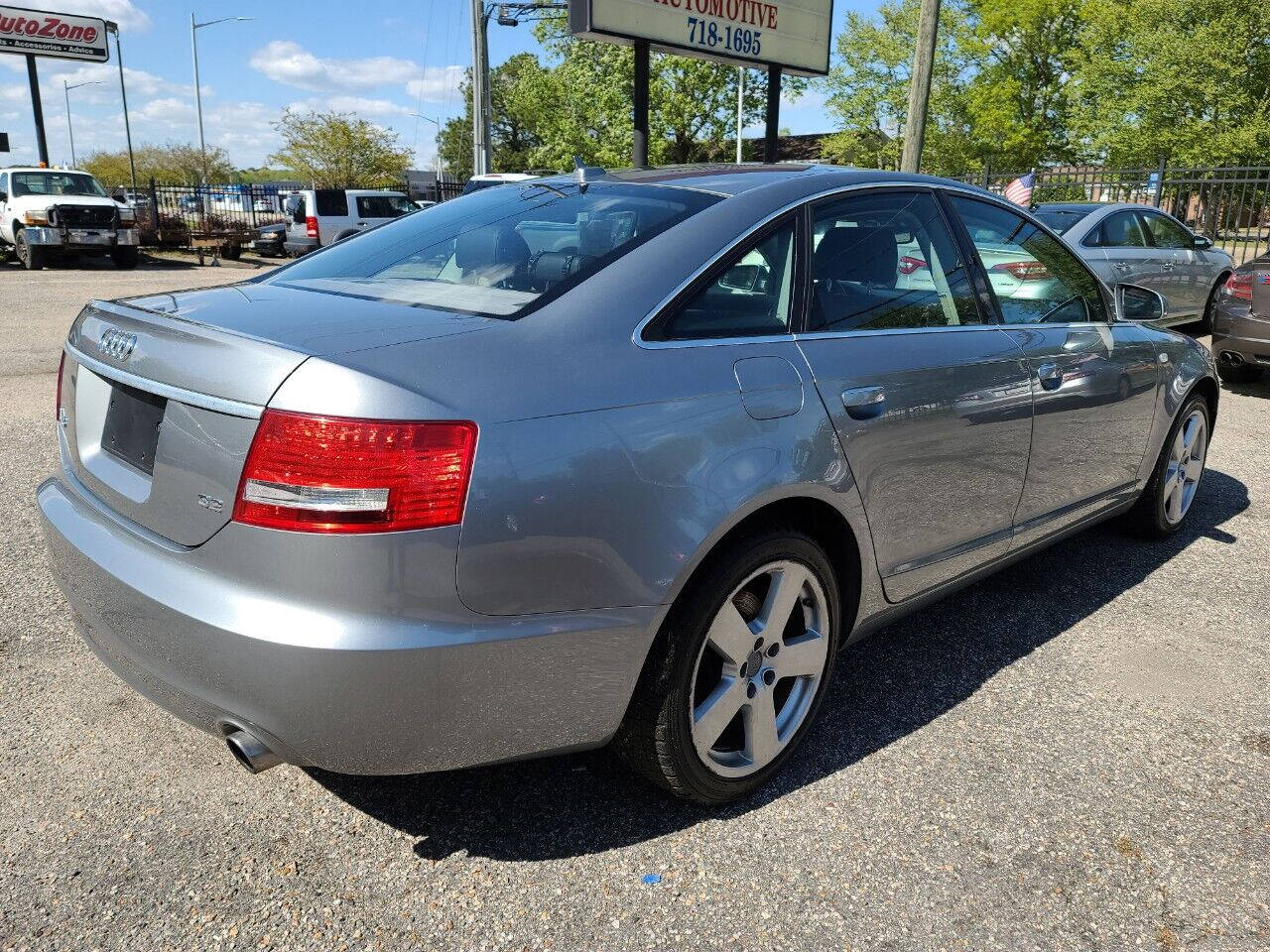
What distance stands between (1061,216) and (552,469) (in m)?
9.93

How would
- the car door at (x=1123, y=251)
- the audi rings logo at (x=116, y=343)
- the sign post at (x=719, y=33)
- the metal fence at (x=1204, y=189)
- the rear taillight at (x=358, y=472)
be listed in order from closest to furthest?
the rear taillight at (x=358, y=472), the audi rings logo at (x=116, y=343), the car door at (x=1123, y=251), the sign post at (x=719, y=33), the metal fence at (x=1204, y=189)

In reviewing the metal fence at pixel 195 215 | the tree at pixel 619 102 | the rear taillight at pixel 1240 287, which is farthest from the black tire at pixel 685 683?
the tree at pixel 619 102

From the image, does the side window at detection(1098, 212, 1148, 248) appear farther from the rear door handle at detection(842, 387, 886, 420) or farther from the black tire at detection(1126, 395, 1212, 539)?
the rear door handle at detection(842, 387, 886, 420)

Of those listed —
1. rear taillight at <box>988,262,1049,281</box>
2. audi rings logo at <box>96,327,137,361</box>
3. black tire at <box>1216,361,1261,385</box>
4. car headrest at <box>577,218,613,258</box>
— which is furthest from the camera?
black tire at <box>1216,361,1261,385</box>

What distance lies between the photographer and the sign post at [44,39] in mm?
27656

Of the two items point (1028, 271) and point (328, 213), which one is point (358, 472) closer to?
point (1028, 271)

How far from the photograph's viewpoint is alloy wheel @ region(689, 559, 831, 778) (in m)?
2.44

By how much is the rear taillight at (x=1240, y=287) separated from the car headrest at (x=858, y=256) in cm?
652

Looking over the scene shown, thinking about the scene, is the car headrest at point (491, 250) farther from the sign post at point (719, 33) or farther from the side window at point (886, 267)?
the sign post at point (719, 33)

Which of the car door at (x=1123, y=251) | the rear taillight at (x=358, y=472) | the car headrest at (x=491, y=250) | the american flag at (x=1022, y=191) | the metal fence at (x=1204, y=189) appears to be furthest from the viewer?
the metal fence at (x=1204, y=189)

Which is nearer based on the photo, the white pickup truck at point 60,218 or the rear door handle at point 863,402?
the rear door handle at point 863,402

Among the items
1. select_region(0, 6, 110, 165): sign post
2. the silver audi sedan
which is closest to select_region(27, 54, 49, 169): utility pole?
select_region(0, 6, 110, 165): sign post

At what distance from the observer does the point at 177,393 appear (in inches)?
81.0

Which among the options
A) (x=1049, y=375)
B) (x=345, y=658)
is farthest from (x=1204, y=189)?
(x=345, y=658)
